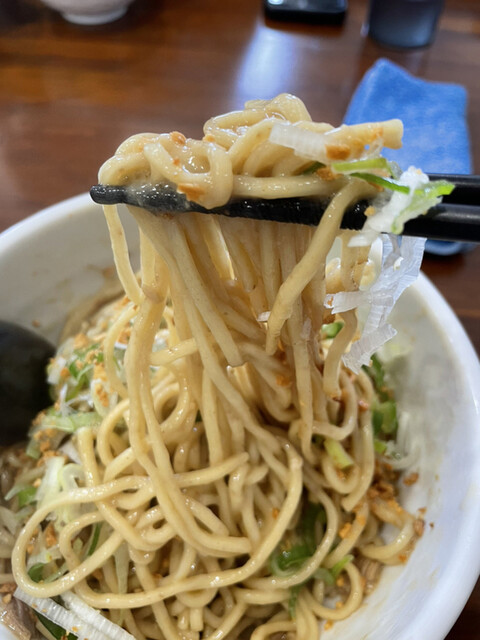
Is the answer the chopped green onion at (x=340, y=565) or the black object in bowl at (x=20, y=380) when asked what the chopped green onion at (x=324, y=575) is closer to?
the chopped green onion at (x=340, y=565)

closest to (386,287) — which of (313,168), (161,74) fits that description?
(313,168)

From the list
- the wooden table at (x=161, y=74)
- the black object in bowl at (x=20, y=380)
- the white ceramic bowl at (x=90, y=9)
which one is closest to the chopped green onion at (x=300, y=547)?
the black object in bowl at (x=20, y=380)

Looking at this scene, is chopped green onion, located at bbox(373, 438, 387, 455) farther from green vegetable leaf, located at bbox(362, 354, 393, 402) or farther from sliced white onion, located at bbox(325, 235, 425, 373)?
sliced white onion, located at bbox(325, 235, 425, 373)

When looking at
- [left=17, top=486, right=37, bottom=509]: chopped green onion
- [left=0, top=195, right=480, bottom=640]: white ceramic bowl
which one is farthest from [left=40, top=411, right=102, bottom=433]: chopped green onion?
[left=0, top=195, right=480, bottom=640]: white ceramic bowl

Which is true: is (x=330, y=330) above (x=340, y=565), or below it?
above

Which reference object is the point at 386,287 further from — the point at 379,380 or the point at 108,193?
the point at 379,380

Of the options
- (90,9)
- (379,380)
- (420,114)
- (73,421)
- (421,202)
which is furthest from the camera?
(90,9)

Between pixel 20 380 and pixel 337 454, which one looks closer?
pixel 337 454

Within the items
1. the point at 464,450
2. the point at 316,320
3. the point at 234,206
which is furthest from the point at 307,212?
the point at 464,450
